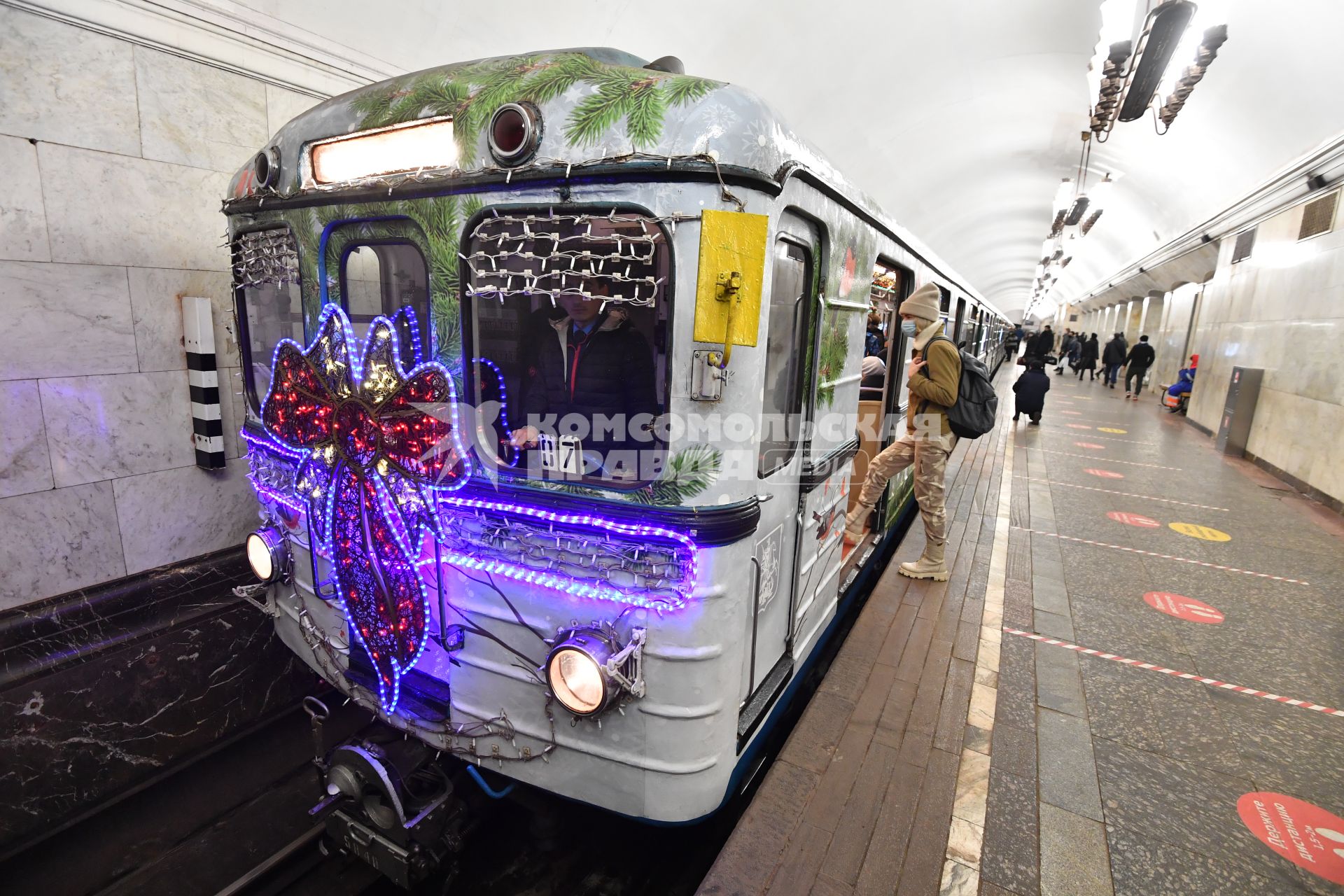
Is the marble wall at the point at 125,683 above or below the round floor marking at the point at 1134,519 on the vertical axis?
below

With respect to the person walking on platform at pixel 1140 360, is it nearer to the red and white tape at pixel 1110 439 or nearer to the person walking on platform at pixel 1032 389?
the person walking on platform at pixel 1032 389

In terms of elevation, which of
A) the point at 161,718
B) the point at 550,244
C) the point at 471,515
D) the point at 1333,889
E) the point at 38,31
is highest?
the point at 38,31

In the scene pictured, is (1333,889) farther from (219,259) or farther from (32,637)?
(219,259)

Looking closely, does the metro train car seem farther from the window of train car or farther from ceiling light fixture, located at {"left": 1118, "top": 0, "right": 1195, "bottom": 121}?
ceiling light fixture, located at {"left": 1118, "top": 0, "right": 1195, "bottom": 121}

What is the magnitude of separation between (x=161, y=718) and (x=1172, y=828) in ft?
17.3

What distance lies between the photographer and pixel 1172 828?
274 centimetres

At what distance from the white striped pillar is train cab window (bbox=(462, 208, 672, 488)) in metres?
2.95

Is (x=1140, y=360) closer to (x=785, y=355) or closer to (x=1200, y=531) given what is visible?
(x=1200, y=531)

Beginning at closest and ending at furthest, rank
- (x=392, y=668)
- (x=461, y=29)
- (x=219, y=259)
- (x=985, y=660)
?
(x=392, y=668)
(x=985, y=660)
(x=219, y=259)
(x=461, y=29)

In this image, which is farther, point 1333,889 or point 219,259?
point 219,259

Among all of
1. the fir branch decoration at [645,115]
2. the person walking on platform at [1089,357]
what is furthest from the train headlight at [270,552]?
the person walking on platform at [1089,357]

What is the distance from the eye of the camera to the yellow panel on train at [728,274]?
2.02 metres

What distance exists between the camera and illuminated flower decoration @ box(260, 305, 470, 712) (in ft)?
7.97

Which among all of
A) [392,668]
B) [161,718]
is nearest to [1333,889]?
[392,668]
